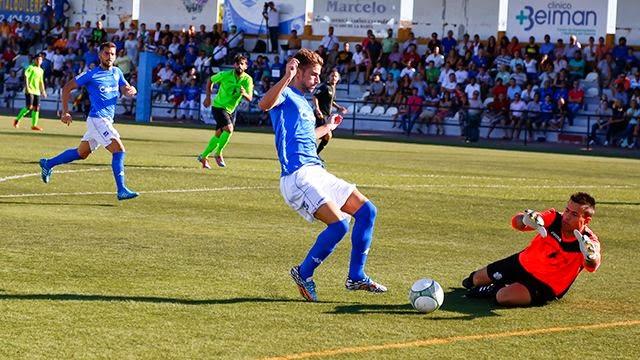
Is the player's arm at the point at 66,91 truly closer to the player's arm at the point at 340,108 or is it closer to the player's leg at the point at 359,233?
the player's arm at the point at 340,108

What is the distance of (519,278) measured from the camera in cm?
962

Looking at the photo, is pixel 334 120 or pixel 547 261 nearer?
pixel 547 261

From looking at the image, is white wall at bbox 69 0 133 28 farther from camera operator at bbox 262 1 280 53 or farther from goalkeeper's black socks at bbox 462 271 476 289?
goalkeeper's black socks at bbox 462 271 476 289

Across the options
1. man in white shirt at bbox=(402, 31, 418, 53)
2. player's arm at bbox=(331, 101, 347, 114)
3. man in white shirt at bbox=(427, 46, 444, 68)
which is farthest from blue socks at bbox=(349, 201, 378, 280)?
man in white shirt at bbox=(402, 31, 418, 53)

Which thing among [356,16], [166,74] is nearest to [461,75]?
[356,16]

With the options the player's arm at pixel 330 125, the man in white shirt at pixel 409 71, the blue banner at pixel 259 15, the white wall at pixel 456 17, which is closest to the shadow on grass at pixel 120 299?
the player's arm at pixel 330 125

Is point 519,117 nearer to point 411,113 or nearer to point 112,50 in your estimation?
point 411,113

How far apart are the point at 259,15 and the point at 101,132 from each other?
3450cm

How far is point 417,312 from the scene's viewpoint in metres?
8.98

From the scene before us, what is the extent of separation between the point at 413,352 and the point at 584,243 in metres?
2.28

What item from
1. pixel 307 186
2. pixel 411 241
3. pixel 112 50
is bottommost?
pixel 411 241

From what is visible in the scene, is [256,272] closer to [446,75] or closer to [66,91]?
[66,91]

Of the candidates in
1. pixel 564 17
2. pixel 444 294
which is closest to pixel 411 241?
pixel 444 294

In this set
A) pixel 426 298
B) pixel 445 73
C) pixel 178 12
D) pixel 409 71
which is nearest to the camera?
pixel 426 298
